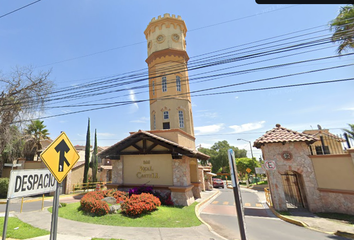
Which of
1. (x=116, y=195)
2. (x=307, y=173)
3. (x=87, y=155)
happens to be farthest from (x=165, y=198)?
(x=87, y=155)

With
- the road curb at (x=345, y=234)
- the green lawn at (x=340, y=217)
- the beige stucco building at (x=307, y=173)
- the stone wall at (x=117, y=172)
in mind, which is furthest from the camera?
the stone wall at (x=117, y=172)

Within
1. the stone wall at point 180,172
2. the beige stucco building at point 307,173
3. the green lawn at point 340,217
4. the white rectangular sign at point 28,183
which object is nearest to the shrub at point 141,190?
the stone wall at point 180,172

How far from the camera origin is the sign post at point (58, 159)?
3561mm

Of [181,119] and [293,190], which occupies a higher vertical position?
→ [181,119]

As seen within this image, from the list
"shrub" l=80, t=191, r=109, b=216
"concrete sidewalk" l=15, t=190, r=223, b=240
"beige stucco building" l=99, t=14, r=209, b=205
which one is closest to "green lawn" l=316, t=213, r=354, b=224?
"concrete sidewalk" l=15, t=190, r=223, b=240

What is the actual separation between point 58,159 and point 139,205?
22.3 feet

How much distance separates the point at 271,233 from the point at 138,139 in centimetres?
1092

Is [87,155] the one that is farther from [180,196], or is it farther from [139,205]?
[139,205]

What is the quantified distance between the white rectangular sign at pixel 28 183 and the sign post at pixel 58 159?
760mm

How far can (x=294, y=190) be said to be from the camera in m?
12.8


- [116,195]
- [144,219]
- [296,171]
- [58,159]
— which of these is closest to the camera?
[58,159]

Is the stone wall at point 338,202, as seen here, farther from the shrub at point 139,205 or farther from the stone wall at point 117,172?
the stone wall at point 117,172

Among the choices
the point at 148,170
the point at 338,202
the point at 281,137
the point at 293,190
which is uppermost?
the point at 281,137

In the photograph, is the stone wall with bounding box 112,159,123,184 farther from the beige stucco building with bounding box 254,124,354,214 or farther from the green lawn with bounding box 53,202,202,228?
the beige stucco building with bounding box 254,124,354,214
